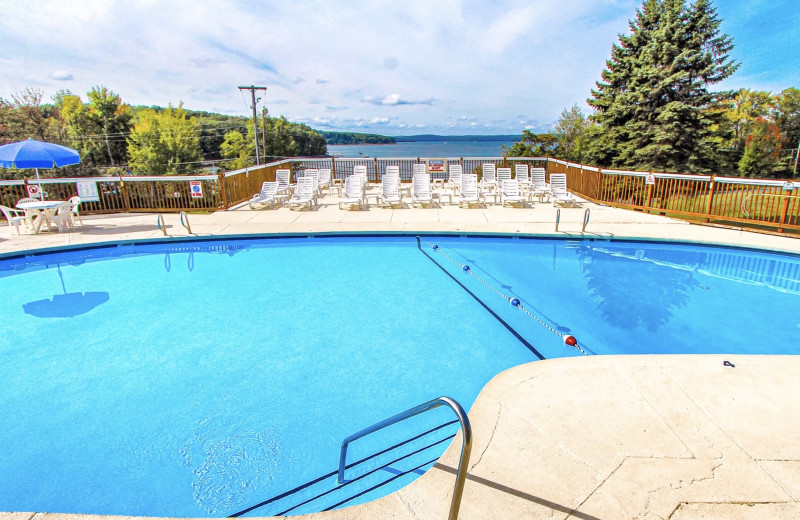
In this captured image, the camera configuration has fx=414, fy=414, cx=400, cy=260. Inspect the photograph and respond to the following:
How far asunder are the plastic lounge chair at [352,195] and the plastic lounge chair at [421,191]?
1.55 m

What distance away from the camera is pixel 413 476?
3.22m

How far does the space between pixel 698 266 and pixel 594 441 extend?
268 inches

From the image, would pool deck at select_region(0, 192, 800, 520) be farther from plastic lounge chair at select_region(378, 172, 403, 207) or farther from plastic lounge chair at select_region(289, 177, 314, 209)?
plastic lounge chair at select_region(289, 177, 314, 209)

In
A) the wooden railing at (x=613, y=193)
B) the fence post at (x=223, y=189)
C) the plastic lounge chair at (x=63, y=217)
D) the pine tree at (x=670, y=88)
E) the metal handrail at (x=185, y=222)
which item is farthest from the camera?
the pine tree at (x=670, y=88)

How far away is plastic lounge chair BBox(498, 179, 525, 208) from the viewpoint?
1171 centimetres

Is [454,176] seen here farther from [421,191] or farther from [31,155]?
[31,155]

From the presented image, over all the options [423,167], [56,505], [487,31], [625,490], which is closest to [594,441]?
[625,490]

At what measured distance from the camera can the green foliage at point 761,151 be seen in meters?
30.6

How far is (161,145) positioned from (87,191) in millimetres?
50185

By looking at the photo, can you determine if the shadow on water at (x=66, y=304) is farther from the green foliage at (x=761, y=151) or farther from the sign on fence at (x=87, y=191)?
the green foliage at (x=761, y=151)

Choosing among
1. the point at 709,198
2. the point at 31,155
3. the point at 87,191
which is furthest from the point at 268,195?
the point at 709,198

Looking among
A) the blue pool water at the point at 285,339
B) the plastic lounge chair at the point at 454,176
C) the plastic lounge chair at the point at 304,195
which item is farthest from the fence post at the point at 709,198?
the plastic lounge chair at the point at 304,195

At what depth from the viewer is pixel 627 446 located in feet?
9.46

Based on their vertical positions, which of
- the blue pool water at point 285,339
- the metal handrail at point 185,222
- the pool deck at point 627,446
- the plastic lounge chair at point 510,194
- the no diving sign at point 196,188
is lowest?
the blue pool water at point 285,339
